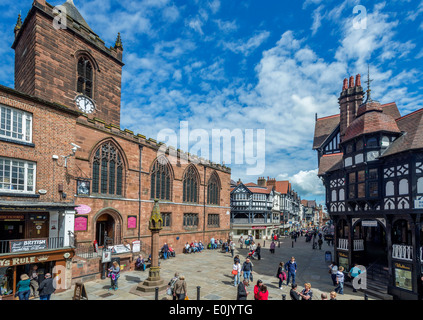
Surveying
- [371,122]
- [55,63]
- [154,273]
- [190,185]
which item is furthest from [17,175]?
[371,122]

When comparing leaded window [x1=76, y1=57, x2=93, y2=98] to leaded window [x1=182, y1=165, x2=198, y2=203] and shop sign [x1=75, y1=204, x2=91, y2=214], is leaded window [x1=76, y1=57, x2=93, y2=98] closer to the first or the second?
shop sign [x1=75, y1=204, x2=91, y2=214]

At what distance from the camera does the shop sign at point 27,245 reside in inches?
472

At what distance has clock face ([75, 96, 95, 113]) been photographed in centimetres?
2094

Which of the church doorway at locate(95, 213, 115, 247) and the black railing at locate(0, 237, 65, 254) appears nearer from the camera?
the black railing at locate(0, 237, 65, 254)

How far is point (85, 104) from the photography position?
2162cm

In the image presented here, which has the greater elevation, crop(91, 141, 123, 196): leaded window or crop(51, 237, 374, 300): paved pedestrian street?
crop(91, 141, 123, 196): leaded window

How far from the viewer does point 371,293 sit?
14375 mm

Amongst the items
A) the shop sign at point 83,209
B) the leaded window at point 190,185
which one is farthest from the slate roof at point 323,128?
the shop sign at point 83,209

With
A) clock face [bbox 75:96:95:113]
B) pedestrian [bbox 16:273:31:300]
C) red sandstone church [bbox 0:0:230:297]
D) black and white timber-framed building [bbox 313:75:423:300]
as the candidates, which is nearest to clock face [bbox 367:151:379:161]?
black and white timber-framed building [bbox 313:75:423:300]

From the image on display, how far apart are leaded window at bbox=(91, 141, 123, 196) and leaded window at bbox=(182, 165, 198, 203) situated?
940 centimetres

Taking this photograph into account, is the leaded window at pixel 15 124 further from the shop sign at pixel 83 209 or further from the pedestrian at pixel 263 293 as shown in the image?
the pedestrian at pixel 263 293

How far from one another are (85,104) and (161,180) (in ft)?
31.5
